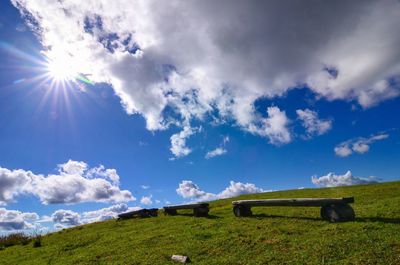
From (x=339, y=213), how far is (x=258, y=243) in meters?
5.26

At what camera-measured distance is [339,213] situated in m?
17.9

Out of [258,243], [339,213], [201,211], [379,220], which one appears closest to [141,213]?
[201,211]

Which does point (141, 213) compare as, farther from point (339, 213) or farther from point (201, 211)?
point (339, 213)

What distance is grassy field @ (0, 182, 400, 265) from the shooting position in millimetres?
13008

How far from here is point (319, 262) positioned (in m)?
12.2

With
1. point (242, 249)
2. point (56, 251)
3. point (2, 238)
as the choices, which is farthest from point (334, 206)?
point (2, 238)

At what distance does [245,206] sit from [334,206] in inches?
304

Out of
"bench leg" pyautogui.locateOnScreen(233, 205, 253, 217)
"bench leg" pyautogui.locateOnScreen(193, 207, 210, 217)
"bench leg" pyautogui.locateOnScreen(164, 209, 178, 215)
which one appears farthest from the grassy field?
"bench leg" pyautogui.locateOnScreen(164, 209, 178, 215)

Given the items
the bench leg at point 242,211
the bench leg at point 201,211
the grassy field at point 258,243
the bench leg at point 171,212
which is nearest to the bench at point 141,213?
the bench leg at point 171,212

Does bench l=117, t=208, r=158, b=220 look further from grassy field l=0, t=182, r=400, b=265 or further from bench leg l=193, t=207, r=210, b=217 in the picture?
grassy field l=0, t=182, r=400, b=265

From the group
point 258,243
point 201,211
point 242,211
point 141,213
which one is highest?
point 141,213

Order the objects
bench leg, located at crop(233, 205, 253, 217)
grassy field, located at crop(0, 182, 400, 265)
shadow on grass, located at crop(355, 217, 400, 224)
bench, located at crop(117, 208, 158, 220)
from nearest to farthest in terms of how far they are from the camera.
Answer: grassy field, located at crop(0, 182, 400, 265) < shadow on grass, located at crop(355, 217, 400, 224) < bench leg, located at crop(233, 205, 253, 217) < bench, located at crop(117, 208, 158, 220)

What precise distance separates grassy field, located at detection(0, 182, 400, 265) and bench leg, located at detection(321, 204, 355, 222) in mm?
511

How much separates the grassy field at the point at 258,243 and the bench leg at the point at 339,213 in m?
0.51
